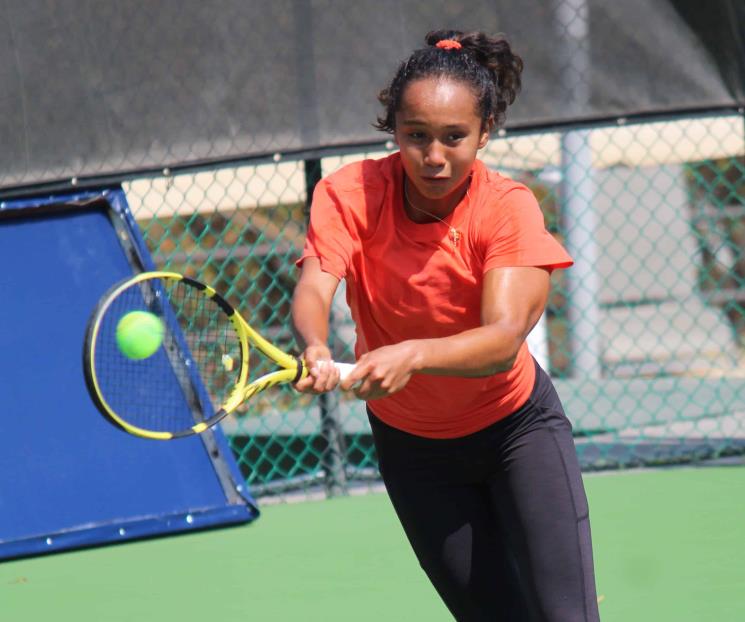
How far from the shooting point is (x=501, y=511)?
2803 millimetres

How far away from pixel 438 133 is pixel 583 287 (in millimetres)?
4812

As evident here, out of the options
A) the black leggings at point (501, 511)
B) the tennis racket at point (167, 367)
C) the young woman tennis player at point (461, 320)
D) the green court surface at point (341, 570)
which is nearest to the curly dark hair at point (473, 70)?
the young woman tennis player at point (461, 320)

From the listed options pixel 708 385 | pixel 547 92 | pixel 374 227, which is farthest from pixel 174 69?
pixel 708 385

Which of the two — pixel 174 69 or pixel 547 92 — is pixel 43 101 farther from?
pixel 547 92

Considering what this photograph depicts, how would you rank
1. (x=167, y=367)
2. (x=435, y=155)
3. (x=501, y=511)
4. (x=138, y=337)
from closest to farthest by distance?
(x=435, y=155) → (x=138, y=337) → (x=501, y=511) → (x=167, y=367)

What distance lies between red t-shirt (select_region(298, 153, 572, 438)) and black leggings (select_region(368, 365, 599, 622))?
0.18 feet

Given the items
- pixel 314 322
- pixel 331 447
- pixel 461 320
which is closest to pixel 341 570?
pixel 331 447

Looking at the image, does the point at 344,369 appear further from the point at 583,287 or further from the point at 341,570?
the point at 583,287

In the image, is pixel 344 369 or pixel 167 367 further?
pixel 167 367

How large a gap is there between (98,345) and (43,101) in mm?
1650

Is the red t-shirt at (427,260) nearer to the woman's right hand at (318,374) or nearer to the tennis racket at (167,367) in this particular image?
the woman's right hand at (318,374)

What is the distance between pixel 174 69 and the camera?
207 inches

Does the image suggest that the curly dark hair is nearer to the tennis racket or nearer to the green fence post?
the tennis racket

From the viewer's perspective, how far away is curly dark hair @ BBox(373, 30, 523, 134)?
2.65m
